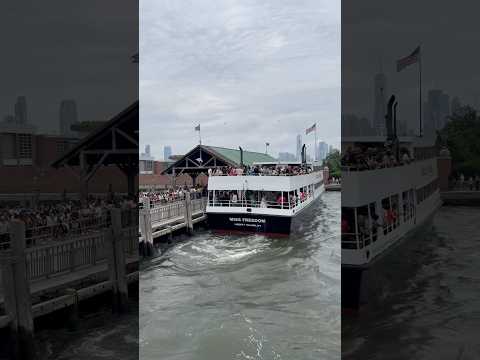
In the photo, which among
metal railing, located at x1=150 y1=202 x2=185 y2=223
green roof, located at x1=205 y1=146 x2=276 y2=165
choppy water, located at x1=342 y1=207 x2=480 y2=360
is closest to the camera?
choppy water, located at x1=342 y1=207 x2=480 y2=360

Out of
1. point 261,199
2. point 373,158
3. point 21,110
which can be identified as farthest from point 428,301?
point 261,199

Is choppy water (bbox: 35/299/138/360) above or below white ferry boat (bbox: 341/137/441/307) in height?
below

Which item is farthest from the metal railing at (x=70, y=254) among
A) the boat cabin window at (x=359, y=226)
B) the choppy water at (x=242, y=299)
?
the choppy water at (x=242, y=299)

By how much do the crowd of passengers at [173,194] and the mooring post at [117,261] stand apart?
343cm

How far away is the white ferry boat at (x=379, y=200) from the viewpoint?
2463 mm

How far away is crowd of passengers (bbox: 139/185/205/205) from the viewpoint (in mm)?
6824

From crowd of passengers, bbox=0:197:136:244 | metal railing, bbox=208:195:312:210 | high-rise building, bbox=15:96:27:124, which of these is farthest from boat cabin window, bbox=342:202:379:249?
metal railing, bbox=208:195:312:210

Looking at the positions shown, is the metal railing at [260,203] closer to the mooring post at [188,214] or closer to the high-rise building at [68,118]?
the mooring post at [188,214]

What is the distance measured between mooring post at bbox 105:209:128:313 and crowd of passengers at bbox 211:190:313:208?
3852 millimetres

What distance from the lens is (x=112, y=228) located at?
2.98 metres

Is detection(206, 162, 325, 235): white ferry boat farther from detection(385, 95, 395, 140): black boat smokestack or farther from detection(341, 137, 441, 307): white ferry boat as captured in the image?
detection(385, 95, 395, 140): black boat smokestack

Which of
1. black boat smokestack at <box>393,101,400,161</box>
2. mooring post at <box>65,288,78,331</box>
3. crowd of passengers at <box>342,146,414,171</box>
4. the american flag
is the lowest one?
mooring post at <box>65,288,78,331</box>

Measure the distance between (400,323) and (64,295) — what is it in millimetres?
2011

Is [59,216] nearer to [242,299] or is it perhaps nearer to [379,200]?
[379,200]
